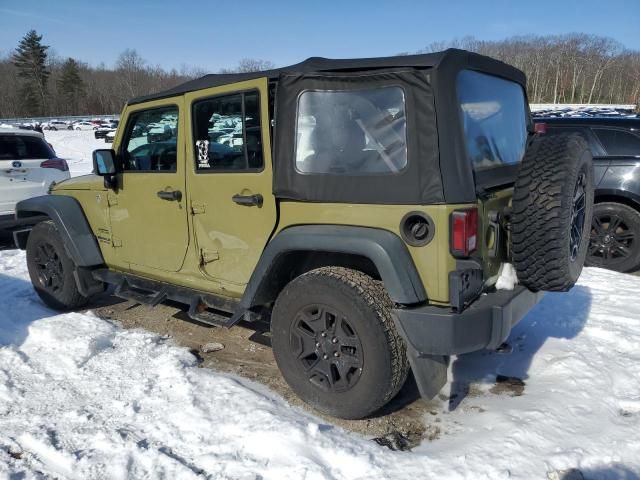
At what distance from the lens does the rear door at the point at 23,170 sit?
Answer: 722 cm

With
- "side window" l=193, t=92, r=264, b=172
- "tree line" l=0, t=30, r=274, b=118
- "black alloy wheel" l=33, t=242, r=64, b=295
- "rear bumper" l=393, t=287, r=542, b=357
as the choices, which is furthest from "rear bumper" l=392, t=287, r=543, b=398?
"tree line" l=0, t=30, r=274, b=118

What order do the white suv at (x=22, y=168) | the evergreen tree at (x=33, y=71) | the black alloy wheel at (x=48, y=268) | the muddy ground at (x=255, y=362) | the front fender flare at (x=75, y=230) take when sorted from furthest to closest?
the evergreen tree at (x=33, y=71) < the white suv at (x=22, y=168) < the black alloy wheel at (x=48, y=268) < the front fender flare at (x=75, y=230) < the muddy ground at (x=255, y=362)

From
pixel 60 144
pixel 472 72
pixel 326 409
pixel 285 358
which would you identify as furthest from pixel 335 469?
pixel 60 144

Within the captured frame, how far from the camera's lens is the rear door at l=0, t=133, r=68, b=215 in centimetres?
722

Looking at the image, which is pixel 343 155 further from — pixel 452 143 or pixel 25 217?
pixel 25 217

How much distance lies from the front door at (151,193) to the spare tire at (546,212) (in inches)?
87.4

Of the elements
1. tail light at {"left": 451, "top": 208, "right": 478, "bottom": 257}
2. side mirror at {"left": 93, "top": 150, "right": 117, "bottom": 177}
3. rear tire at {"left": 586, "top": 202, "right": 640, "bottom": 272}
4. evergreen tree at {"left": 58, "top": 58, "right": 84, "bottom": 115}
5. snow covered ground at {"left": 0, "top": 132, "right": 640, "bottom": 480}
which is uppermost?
evergreen tree at {"left": 58, "top": 58, "right": 84, "bottom": 115}

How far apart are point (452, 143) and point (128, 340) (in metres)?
2.96

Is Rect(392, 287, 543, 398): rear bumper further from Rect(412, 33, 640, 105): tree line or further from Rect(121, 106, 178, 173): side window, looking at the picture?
Rect(412, 33, 640, 105): tree line

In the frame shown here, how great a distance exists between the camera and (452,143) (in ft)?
8.73

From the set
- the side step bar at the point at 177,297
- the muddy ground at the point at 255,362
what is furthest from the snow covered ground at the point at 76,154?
the side step bar at the point at 177,297

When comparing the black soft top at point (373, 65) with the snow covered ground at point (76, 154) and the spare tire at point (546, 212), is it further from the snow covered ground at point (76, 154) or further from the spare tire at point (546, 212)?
the snow covered ground at point (76, 154)

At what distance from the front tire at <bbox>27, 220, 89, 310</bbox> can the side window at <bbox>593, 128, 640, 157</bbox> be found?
5.99 m

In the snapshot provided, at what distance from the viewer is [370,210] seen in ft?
9.28
